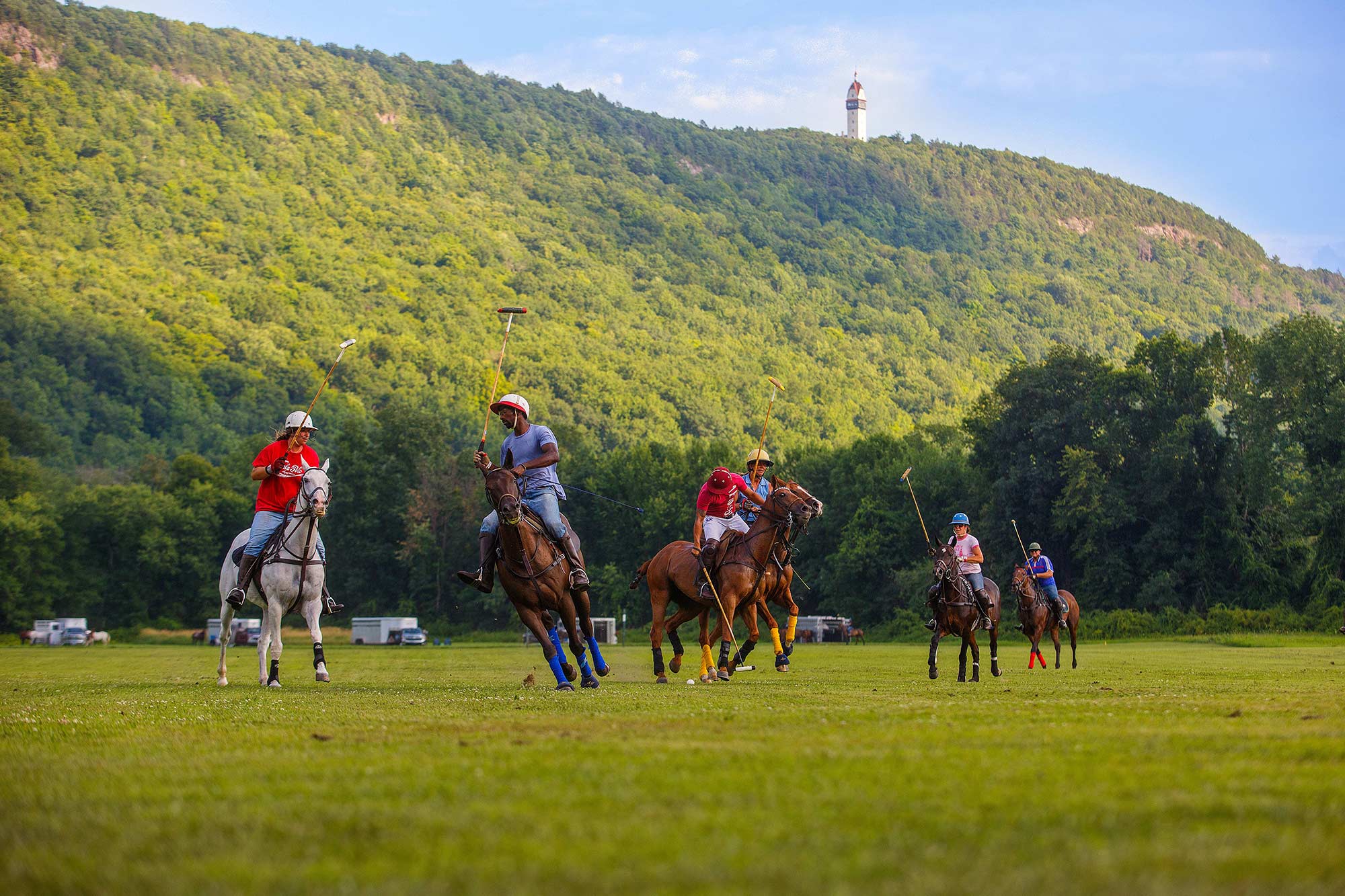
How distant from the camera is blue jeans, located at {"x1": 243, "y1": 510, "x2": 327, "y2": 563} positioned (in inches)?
740

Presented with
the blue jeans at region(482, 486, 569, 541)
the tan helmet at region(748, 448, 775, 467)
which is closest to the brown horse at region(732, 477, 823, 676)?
the tan helmet at region(748, 448, 775, 467)

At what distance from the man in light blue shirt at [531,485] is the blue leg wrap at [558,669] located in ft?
2.83

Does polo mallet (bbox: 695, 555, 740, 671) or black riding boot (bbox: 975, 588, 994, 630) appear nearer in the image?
polo mallet (bbox: 695, 555, 740, 671)

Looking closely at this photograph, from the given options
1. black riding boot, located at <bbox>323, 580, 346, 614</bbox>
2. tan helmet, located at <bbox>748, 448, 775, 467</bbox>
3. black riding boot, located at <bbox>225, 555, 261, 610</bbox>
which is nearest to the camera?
black riding boot, located at <bbox>225, 555, 261, 610</bbox>

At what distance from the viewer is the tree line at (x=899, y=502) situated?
6438 cm

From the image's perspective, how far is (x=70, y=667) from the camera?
3127 cm

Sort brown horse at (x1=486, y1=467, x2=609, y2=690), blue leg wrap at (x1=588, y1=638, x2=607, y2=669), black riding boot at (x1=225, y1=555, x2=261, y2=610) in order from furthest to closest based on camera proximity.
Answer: black riding boot at (x1=225, y1=555, x2=261, y2=610), blue leg wrap at (x1=588, y1=638, x2=607, y2=669), brown horse at (x1=486, y1=467, x2=609, y2=690)

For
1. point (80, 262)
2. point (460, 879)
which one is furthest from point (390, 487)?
point (460, 879)

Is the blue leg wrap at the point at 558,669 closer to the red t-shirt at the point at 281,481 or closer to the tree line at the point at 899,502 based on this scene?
A: the red t-shirt at the point at 281,481

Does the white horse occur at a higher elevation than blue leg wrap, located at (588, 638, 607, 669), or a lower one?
higher

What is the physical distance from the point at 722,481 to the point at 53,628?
73863mm

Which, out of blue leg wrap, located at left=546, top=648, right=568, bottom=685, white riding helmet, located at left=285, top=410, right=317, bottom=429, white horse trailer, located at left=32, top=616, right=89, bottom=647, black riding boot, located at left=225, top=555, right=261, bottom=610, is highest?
white riding helmet, located at left=285, top=410, right=317, bottom=429

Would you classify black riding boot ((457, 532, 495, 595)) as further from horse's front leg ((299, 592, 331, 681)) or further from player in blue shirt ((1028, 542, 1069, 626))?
player in blue shirt ((1028, 542, 1069, 626))

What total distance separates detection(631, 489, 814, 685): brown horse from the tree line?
41621 mm
